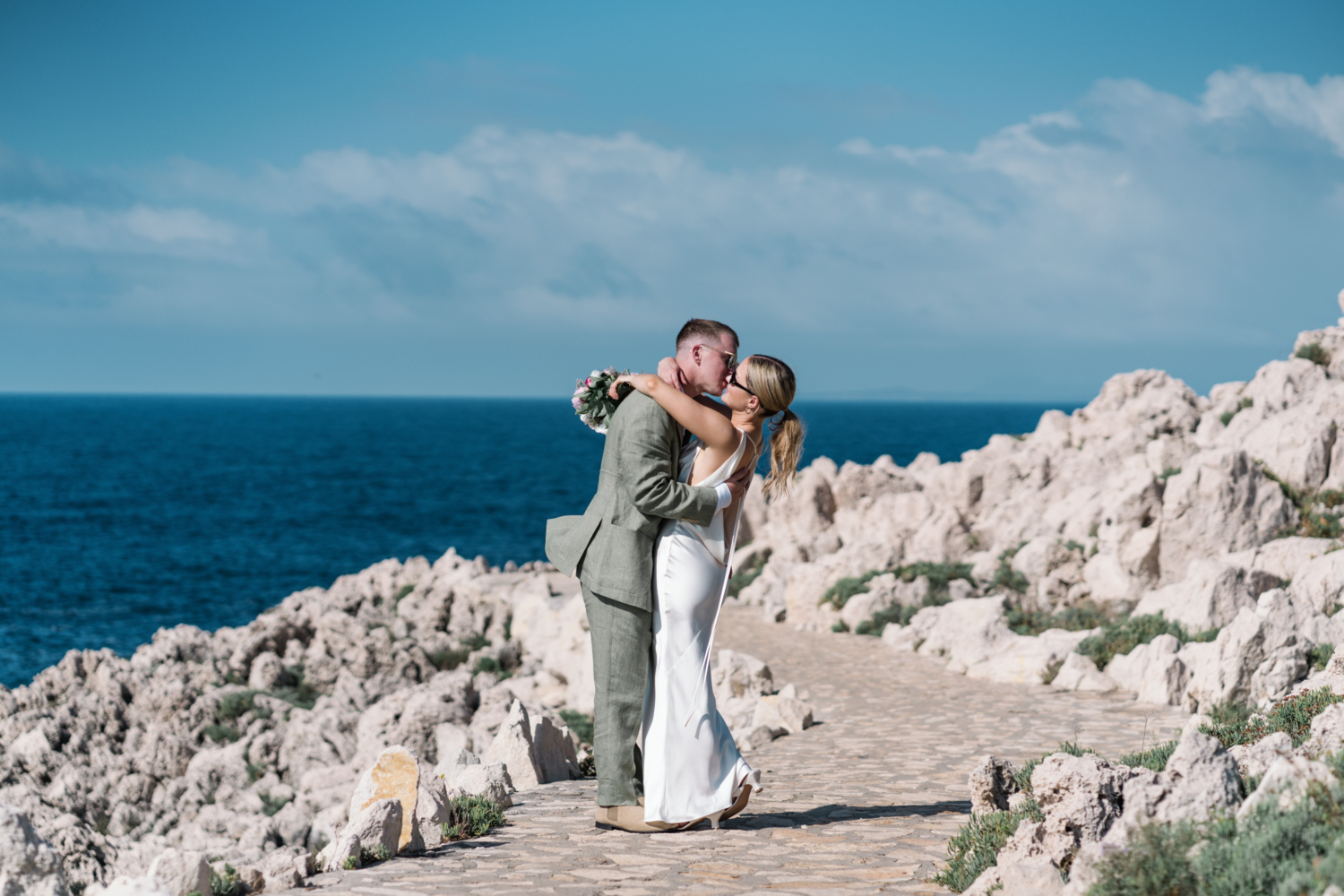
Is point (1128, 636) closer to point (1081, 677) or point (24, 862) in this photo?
point (1081, 677)

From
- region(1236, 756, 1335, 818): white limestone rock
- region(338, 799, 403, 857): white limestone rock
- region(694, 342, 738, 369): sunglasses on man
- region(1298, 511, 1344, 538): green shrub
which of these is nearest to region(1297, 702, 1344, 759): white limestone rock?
region(1236, 756, 1335, 818): white limestone rock

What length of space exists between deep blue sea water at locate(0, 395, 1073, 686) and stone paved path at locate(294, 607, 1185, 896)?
1987cm

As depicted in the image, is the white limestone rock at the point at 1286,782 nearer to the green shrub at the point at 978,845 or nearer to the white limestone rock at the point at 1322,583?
the green shrub at the point at 978,845

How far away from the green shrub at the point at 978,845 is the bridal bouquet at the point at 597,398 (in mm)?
2796

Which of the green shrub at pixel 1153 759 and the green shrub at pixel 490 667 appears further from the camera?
the green shrub at pixel 490 667

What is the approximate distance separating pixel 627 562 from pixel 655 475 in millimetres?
512

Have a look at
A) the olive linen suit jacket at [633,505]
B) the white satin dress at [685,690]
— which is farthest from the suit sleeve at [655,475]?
the white satin dress at [685,690]

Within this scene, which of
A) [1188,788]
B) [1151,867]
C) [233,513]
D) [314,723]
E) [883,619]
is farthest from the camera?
[233,513]

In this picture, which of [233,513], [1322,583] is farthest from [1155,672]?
[233,513]

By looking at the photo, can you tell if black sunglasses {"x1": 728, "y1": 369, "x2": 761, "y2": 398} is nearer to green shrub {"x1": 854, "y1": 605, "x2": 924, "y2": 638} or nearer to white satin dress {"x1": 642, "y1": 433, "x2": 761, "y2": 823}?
white satin dress {"x1": 642, "y1": 433, "x2": 761, "y2": 823}

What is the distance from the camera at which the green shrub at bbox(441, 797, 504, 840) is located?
607 cm

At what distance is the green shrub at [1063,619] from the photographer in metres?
13.5

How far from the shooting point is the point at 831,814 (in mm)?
6707

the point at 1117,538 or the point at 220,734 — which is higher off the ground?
the point at 1117,538
